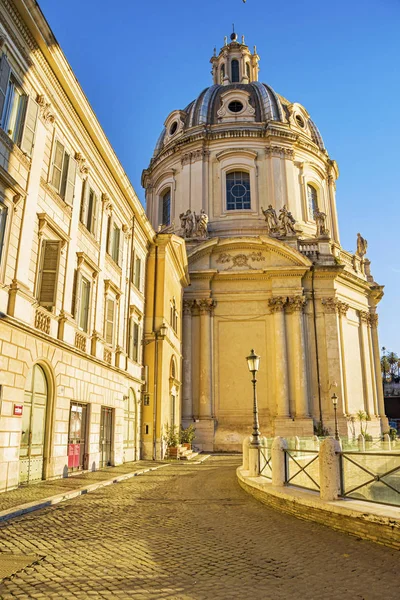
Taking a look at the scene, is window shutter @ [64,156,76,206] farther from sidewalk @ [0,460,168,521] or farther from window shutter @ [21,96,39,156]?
sidewalk @ [0,460,168,521]

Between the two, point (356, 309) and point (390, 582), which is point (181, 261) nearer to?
point (356, 309)

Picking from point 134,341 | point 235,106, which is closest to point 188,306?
point 134,341

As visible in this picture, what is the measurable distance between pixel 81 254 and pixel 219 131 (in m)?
26.3

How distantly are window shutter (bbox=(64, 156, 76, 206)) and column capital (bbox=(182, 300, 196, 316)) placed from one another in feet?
58.1

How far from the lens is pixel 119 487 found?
1277 centimetres

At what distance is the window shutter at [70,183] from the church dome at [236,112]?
1001 inches

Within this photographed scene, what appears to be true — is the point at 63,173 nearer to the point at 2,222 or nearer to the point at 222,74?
the point at 2,222

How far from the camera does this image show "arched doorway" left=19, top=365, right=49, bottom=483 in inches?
475

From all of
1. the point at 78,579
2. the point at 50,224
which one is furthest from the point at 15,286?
the point at 78,579

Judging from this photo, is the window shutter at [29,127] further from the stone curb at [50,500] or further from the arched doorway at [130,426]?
the arched doorway at [130,426]

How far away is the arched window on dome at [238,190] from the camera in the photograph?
37562 millimetres

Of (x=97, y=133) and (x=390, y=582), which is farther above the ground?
(x=97, y=133)

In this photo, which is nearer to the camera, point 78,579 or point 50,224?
point 78,579

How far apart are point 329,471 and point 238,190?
103 feet
